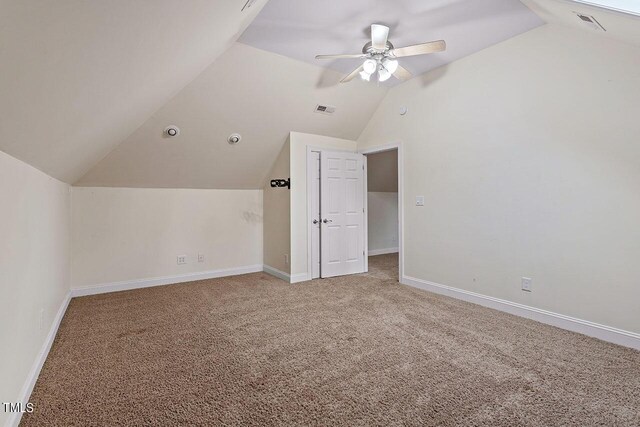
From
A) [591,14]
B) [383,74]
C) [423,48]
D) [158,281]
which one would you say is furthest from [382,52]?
[158,281]

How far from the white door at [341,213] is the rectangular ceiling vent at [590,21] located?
3.04 metres

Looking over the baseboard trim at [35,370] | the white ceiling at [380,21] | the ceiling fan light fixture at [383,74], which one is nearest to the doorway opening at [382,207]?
the white ceiling at [380,21]

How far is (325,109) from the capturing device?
432 cm

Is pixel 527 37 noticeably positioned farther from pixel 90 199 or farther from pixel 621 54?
pixel 90 199

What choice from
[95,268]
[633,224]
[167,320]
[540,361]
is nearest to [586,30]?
[633,224]

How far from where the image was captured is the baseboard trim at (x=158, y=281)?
4043 millimetres

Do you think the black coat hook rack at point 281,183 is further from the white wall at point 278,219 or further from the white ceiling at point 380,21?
the white ceiling at point 380,21

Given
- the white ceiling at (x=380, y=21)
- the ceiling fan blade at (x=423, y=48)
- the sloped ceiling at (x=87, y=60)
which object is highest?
the white ceiling at (x=380, y=21)

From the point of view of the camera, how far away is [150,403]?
1.81m

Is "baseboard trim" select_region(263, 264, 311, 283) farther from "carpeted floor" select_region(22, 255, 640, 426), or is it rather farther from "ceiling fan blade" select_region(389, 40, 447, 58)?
"ceiling fan blade" select_region(389, 40, 447, 58)

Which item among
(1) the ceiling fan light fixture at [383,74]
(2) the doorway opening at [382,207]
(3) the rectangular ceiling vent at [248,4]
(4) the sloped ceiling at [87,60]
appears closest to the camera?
(4) the sloped ceiling at [87,60]

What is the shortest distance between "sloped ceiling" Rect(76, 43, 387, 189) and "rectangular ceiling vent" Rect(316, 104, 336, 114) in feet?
0.18

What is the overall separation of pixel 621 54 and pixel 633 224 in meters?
1.35

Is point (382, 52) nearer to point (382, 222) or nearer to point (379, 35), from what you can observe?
point (379, 35)
